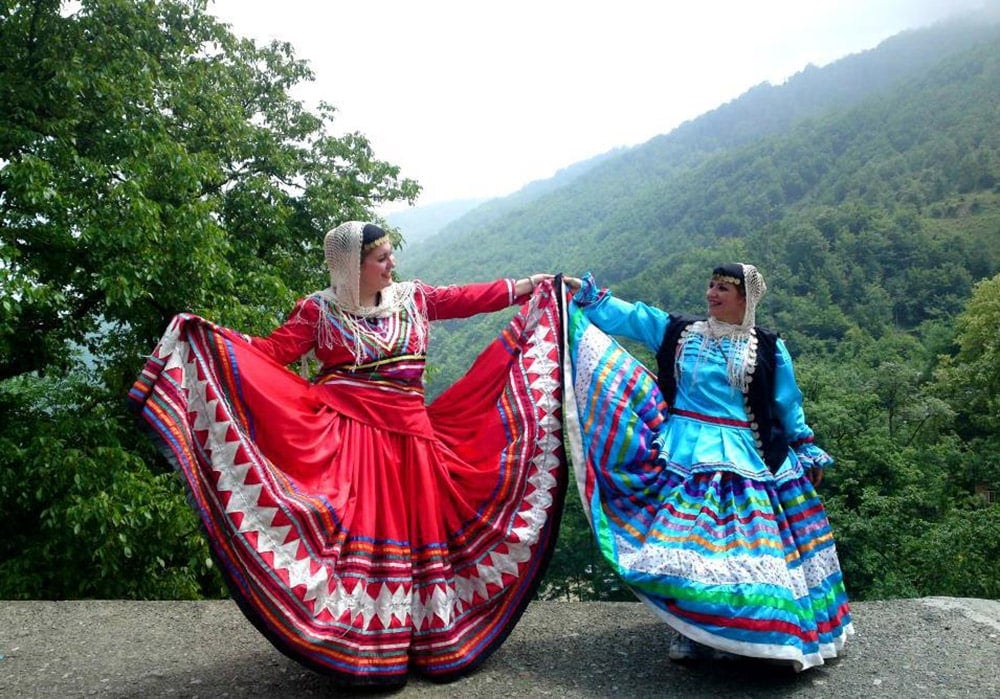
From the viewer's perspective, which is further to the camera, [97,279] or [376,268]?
[97,279]

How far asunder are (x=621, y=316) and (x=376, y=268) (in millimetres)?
1230

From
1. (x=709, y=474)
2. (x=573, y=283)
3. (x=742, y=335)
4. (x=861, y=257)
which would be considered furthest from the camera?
(x=861, y=257)

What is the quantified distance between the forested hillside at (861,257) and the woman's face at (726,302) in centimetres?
1374

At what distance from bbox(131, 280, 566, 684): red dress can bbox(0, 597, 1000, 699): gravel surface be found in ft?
1.07

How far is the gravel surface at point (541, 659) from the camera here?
11.5 ft

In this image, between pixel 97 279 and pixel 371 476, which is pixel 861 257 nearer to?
pixel 97 279

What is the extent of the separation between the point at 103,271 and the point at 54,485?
1726 mm

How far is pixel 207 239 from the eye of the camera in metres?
6.93

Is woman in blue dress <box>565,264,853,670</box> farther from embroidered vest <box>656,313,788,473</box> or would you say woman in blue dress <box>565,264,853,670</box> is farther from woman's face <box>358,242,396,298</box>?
woman's face <box>358,242,396,298</box>

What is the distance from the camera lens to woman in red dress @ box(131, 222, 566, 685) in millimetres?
3215

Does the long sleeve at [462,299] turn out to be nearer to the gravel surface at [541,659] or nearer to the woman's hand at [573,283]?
the woman's hand at [573,283]

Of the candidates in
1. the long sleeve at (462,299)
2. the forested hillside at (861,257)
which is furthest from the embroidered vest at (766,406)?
the forested hillside at (861,257)

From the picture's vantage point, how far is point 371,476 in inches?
137

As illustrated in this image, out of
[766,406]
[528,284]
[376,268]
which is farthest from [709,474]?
[376,268]
